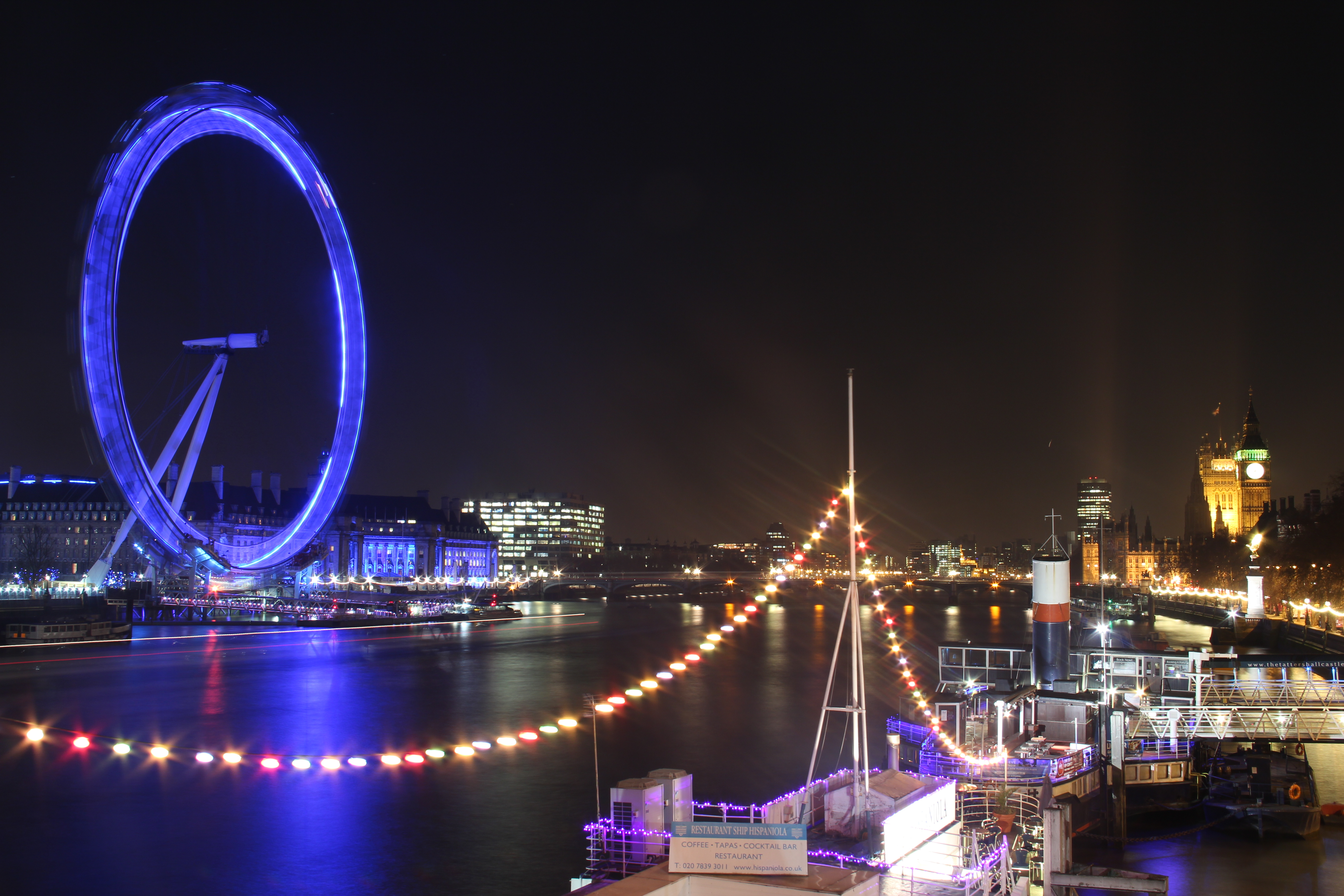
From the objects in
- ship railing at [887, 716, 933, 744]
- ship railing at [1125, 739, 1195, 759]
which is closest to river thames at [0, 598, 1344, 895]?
ship railing at [1125, 739, 1195, 759]

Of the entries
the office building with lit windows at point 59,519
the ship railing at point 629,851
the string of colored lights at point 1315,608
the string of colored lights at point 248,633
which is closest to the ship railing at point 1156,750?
the ship railing at point 629,851

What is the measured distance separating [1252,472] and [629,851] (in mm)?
138672

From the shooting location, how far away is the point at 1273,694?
21.4 meters

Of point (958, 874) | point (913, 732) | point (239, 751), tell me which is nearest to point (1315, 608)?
point (913, 732)

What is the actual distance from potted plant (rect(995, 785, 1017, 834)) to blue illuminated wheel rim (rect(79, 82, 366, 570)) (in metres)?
30.6

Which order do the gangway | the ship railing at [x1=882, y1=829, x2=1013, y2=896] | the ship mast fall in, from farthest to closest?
the gangway, the ship mast, the ship railing at [x1=882, y1=829, x2=1013, y2=896]

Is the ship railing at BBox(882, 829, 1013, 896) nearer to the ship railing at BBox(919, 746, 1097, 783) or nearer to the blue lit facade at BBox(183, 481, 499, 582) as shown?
the ship railing at BBox(919, 746, 1097, 783)

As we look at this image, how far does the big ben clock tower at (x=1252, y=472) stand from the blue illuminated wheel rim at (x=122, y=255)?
113794 mm

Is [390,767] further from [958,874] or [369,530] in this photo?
[369,530]

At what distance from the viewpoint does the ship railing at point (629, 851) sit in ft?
33.9

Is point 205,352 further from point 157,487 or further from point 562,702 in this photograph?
point 562,702

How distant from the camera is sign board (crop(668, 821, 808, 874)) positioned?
7.80 m

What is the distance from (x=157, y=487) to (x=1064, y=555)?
32.9 metres

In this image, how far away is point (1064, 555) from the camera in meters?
22.4
